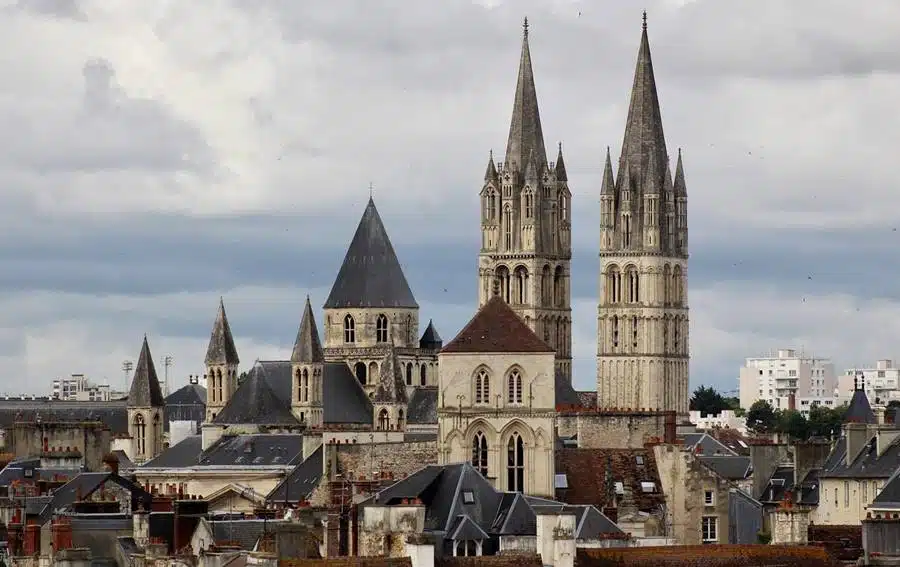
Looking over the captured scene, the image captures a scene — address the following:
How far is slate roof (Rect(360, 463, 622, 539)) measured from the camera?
74188mm

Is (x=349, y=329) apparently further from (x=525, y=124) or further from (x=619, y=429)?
(x=619, y=429)

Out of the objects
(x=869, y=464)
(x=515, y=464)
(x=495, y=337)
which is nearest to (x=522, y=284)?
(x=495, y=337)

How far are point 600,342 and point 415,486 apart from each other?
346 ft

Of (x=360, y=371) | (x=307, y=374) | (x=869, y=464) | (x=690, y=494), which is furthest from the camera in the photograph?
(x=360, y=371)

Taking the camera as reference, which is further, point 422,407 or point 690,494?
point 422,407

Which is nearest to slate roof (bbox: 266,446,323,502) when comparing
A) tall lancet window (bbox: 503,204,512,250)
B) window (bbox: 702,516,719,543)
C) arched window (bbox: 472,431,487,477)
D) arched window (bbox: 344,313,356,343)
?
arched window (bbox: 472,431,487,477)

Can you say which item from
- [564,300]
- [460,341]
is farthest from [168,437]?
[460,341]

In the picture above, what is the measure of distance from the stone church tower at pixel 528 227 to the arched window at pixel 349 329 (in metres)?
10.5

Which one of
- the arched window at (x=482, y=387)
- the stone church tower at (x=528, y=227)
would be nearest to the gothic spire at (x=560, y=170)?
the stone church tower at (x=528, y=227)

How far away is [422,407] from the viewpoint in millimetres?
163875

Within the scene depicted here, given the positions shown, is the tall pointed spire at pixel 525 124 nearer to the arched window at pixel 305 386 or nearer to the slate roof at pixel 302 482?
the arched window at pixel 305 386

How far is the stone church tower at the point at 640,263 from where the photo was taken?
185 m

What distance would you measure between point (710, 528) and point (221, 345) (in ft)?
247

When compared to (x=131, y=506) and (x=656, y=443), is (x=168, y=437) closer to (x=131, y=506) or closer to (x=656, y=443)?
(x=656, y=443)
